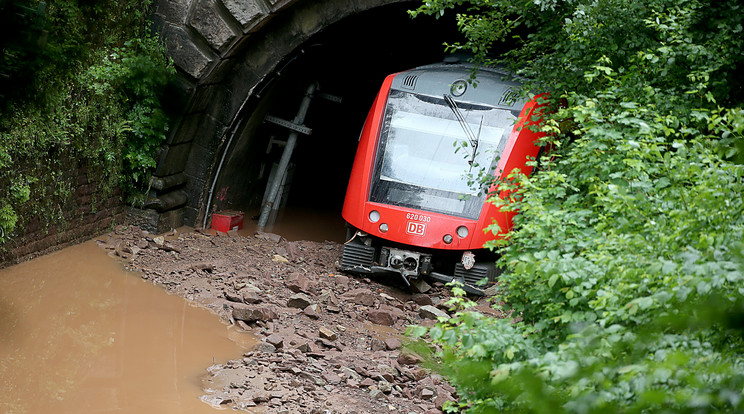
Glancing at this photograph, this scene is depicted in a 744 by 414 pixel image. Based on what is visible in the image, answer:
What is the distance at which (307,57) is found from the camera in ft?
31.4

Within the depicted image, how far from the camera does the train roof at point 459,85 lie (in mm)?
8188

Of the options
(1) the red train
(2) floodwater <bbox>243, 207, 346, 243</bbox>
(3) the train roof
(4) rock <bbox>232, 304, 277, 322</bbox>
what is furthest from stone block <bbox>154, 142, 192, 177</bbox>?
(4) rock <bbox>232, 304, 277, 322</bbox>

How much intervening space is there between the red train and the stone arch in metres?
1.41

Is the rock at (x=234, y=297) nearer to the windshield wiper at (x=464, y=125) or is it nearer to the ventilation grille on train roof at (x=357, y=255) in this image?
the ventilation grille on train roof at (x=357, y=255)

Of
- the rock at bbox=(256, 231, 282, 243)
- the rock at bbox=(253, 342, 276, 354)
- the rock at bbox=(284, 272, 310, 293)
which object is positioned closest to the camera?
the rock at bbox=(253, 342, 276, 354)

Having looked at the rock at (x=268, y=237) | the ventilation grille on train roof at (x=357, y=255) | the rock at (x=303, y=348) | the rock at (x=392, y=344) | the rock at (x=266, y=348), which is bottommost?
the rock at (x=266, y=348)

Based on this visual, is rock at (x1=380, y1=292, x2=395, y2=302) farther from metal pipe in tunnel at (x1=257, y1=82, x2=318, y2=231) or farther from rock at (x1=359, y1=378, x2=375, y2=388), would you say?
metal pipe in tunnel at (x1=257, y1=82, x2=318, y2=231)

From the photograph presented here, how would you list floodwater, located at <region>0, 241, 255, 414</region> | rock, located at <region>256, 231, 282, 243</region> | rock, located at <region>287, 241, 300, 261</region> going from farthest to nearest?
1. rock, located at <region>256, 231, 282, 243</region>
2. rock, located at <region>287, 241, 300, 261</region>
3. floodwater, located at <region>0, 241, 255, 414</region>

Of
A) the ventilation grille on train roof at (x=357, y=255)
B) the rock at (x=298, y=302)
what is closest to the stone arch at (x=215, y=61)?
the ventilation grille on train roof at (x=357, y=255)

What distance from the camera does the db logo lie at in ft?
25.5

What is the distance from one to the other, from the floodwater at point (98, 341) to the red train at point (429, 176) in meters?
2.29

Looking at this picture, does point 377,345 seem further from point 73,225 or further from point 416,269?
point 73,225

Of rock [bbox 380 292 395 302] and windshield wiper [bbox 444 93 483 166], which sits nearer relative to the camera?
rock [bbox 380 292 395 302]

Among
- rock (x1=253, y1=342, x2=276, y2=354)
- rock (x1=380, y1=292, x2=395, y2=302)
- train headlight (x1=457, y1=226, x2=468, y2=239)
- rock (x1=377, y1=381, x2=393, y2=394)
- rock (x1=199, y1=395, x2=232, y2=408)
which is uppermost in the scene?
train headlight (x1=457, y1=226, x2=468, y2=239)
